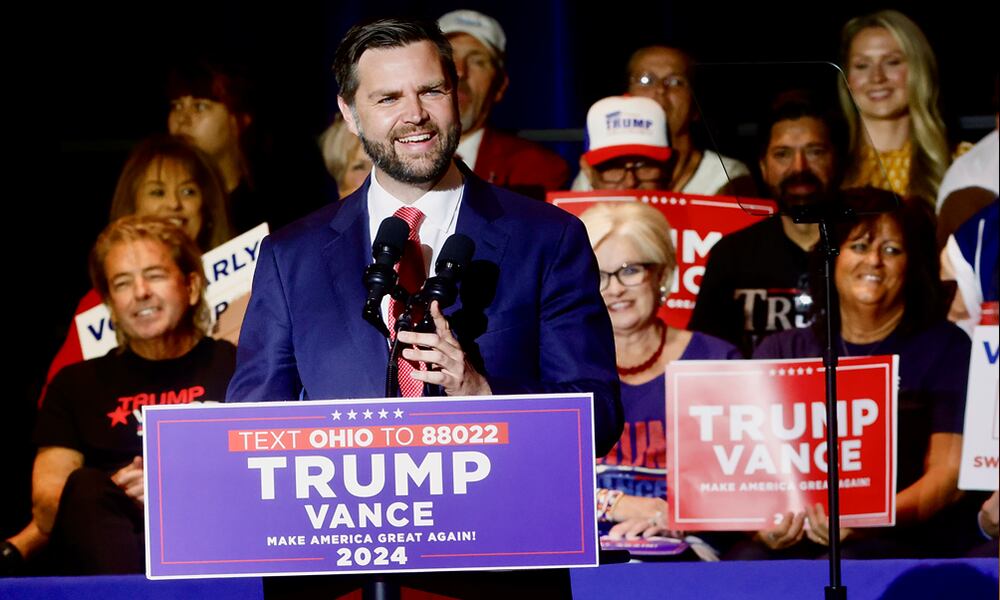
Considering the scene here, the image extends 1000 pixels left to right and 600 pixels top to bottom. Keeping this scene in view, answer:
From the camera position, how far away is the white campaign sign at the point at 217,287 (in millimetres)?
4262

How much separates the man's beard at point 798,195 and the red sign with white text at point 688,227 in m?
0.59

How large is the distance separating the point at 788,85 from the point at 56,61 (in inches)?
92.0

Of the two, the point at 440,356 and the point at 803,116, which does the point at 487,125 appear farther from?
the point at 440,356

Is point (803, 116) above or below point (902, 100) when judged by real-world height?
below

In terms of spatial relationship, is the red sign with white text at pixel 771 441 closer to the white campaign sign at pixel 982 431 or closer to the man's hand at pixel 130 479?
the white campaign sign at pixel 982 431

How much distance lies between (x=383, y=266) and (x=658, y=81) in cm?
260

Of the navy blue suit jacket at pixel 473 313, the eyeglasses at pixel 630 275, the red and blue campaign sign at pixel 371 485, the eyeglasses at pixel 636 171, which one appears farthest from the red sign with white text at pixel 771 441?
the red and blue campaign sign at pixel 371 485

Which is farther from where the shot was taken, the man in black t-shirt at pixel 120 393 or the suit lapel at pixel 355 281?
the man in black t-shirt at pixel 120 393

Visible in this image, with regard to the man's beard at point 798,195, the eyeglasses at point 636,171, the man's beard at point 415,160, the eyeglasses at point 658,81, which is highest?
the eyeglasses at point 658,81

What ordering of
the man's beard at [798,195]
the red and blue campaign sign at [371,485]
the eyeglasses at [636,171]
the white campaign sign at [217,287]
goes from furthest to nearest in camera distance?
the white campaign sign at [217,287] < the eyeglasses at [636,171] < the man's beard at [798,195] < the red and blue campaign sign at [371,485]

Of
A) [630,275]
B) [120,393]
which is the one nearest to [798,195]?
[630,275]

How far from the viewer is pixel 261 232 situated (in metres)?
4.32

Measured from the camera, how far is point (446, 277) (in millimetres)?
1745

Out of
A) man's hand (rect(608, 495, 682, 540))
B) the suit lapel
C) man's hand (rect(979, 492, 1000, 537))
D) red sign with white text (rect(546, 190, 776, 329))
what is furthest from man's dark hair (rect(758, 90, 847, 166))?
the suit lapel
